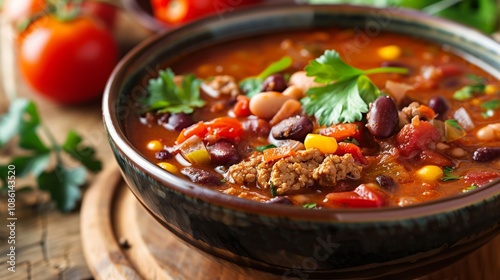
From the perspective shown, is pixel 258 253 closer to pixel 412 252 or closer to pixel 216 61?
pixel 412 252

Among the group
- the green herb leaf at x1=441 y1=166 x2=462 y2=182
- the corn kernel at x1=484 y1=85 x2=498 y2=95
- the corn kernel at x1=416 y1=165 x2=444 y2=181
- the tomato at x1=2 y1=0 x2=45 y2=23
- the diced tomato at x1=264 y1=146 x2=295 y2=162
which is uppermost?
the corn kernel at x1=484 y1=85 x2=498 y2=95

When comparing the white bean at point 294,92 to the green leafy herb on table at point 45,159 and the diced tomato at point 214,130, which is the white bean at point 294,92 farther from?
the green leafy herb on table at point 45,159

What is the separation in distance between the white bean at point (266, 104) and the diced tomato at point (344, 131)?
30 cm

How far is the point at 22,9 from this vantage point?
6164 mm

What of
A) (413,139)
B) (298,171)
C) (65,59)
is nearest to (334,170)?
(298,171)

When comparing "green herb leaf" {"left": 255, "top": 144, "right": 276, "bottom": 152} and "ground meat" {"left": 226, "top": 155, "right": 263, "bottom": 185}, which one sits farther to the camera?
"green herb leaf" {"left": 255, "top": 144, "right": 276, "bottom": 152}

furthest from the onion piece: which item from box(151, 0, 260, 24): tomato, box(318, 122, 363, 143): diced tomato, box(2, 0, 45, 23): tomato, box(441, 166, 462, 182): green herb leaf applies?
box(2, 0, 45, 23): tomato

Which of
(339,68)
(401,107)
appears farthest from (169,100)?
(401,107)

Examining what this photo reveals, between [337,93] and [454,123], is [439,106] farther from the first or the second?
[337,93]

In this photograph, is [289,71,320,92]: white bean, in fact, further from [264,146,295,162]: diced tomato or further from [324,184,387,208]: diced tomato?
[324,184,387,208]: diced tomato

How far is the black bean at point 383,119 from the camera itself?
3.17 metres

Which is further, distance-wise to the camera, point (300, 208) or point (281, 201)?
point (281, 201)

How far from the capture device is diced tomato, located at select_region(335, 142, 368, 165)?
3123mm

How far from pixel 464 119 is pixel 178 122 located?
1.45 m
